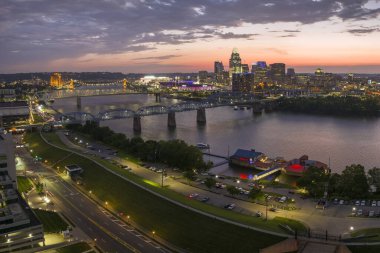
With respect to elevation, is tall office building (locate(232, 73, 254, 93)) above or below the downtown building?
above

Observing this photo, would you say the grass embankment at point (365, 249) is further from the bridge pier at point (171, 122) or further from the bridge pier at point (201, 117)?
the bridge pier at point (201, 117)

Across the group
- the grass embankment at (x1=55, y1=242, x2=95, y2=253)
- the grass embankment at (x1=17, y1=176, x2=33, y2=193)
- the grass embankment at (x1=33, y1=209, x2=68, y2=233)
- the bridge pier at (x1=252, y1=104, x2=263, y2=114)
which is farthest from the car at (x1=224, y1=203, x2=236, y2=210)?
the bridge pier at (x1=252, y1=104, x2=263, y2=114)

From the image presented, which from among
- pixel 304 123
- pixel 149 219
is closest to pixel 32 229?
pixel 149 219

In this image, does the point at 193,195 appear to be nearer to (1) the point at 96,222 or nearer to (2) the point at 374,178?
(1) the point at 96,222

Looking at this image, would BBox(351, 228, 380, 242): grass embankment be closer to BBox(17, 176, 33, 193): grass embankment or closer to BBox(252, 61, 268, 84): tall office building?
BBox(17, 176, 33, 193): grass embankment

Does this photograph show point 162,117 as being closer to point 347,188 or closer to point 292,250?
point 347,188

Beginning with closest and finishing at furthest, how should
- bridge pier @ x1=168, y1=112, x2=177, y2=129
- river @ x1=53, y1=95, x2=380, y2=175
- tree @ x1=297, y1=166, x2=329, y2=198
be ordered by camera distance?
tree @ x1=297, y1=166, x2=329, y2=198
river @ x1=53, y1=95, x2=380, y2=175
bridge pier @ x1=168, y1=112, x2=177, y2=129
